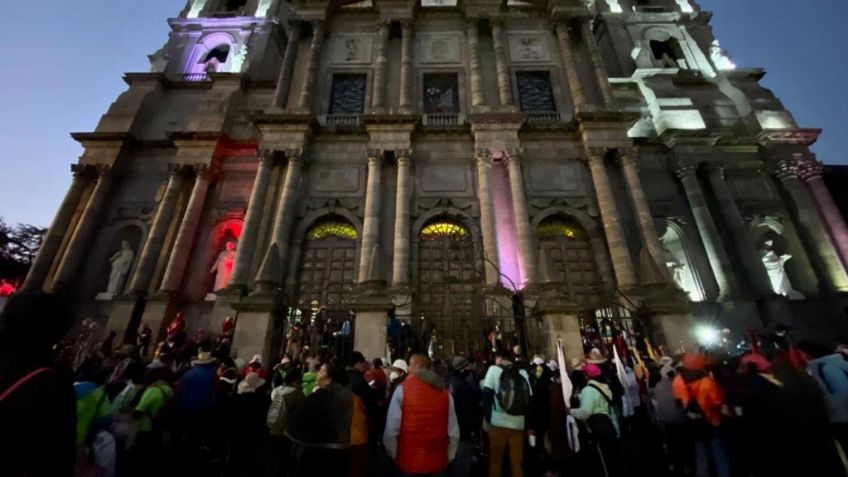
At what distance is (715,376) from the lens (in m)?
5.05

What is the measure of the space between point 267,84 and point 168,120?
5510 millimetres

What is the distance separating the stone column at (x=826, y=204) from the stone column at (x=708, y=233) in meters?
4.72

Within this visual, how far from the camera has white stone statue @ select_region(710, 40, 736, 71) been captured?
70.6 ft

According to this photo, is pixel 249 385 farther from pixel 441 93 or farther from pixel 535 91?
pixel 535 91

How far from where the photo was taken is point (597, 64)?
19016 mm

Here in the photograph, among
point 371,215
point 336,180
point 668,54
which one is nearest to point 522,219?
point 371,215

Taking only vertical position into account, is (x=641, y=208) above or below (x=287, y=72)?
below

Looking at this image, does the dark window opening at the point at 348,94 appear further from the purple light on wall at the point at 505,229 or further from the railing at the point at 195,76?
the railing at the point at 195,76

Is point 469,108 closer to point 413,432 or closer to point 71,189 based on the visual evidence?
point 413,432

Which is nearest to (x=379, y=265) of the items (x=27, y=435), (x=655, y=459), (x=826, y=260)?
(x=655, y=459)

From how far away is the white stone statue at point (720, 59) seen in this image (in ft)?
70.6

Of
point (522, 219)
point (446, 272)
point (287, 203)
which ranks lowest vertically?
point (446, 272)

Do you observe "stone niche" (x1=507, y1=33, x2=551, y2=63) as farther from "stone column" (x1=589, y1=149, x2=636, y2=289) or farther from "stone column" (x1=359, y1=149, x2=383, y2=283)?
"stone column" (x1=359, y1=149, x2=383, y2=283)

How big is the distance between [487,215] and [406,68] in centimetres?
916
